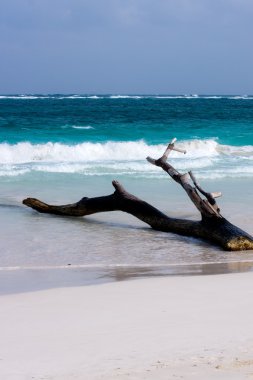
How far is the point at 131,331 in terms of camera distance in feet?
16.8

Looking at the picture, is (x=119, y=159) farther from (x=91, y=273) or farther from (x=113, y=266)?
(x=91, y=273)

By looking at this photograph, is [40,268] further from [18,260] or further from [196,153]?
[196,153]

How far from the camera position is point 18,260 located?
845 cm

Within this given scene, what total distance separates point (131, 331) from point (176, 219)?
199 inches

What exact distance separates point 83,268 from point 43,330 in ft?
9.64

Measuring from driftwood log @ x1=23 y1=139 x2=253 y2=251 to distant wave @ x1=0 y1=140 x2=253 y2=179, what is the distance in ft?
19.5

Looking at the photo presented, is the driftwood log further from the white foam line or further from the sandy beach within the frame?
the sandy beach

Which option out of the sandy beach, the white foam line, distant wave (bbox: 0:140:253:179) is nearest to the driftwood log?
the white foam line

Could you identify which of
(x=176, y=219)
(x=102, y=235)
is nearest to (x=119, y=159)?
(x=102, y=235)

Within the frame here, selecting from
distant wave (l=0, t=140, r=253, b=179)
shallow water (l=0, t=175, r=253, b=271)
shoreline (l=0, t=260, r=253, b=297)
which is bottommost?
shoreline (l=0, t=260, r=253, b=297)

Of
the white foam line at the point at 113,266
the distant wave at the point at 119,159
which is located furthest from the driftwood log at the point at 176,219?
the distant wave at the point at 119,159

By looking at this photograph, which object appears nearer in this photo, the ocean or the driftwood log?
the ocean

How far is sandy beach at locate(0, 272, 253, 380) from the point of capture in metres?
4.34

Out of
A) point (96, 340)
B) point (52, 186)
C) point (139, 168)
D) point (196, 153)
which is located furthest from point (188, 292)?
point (196, 153)
